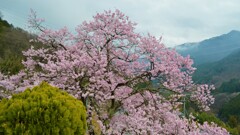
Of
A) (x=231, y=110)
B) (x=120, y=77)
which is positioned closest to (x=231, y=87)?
(x=231, y=110)

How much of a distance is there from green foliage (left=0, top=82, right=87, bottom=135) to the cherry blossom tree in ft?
7.03

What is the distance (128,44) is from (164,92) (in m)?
2.13

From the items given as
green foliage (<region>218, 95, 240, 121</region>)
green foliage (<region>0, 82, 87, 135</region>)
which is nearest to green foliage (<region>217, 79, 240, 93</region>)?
green foliage (<region>218, 95, 240, 121</region>)

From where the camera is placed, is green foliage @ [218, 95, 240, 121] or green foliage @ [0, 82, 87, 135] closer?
green foliage @ [0, 82, 87, 135]

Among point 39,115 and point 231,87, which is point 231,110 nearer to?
point 231,87

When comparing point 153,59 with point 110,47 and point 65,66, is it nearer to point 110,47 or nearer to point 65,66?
point 110,47

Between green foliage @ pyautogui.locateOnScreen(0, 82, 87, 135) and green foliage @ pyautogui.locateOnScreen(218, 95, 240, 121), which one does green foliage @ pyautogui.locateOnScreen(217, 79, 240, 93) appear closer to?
green foliage @ pyautogui.locateOnScreen(218, 95, 240, 121)

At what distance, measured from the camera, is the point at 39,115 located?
241 inches

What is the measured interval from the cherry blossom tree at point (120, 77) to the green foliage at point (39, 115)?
2.14 m

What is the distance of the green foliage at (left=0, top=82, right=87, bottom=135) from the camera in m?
6.08

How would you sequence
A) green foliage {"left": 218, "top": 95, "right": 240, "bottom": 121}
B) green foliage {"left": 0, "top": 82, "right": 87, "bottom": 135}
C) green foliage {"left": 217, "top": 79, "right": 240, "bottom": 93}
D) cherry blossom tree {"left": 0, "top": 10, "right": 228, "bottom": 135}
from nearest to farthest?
green foliage {"left": 0, "top": 82, "right": 87, "bottom": 135}, cherry blossom tree {"left": 0, "top": 10, "right": 228, "bottom": 135}, green foliage {"left": 218, "top": 95, "right": 240, "bottom": 121}, green foliage {"left": 217, "top": 79, "right": 240, "bottom": 93}

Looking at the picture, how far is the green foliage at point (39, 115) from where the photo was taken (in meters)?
6.08

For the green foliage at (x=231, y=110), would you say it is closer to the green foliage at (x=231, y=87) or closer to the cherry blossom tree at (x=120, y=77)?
the green foliage at (x=231, y=87)

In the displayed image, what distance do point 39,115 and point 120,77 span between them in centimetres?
455
